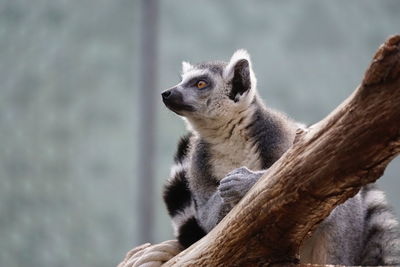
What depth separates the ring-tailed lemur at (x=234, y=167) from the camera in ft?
8.92

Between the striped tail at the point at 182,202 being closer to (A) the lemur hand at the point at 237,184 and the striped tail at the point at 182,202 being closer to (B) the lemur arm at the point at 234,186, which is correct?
(B) the lemur arm at the point at 234,186

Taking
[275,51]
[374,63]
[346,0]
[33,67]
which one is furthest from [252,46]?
[374,63]

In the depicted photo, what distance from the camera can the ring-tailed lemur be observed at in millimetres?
2719

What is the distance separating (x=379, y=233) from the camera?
111 inches

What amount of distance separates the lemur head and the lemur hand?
69 centimetres

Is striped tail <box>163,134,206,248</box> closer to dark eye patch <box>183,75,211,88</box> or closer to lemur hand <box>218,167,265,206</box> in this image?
dark eye patch <box>183,75,211,88</box>

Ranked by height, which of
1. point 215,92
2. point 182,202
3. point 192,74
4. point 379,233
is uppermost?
point 192,74

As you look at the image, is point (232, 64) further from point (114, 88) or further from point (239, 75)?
point (114, 88)

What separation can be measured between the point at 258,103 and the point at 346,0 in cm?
325

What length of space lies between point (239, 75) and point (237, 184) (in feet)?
3.07

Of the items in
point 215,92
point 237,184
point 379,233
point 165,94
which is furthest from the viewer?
point 215,92

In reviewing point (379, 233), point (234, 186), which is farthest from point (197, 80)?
point (379, 233)

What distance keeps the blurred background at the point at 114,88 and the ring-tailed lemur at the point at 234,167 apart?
8.92 feet

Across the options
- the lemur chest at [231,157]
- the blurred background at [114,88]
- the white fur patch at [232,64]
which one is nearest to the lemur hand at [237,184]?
the lemur chest at [231,157]
